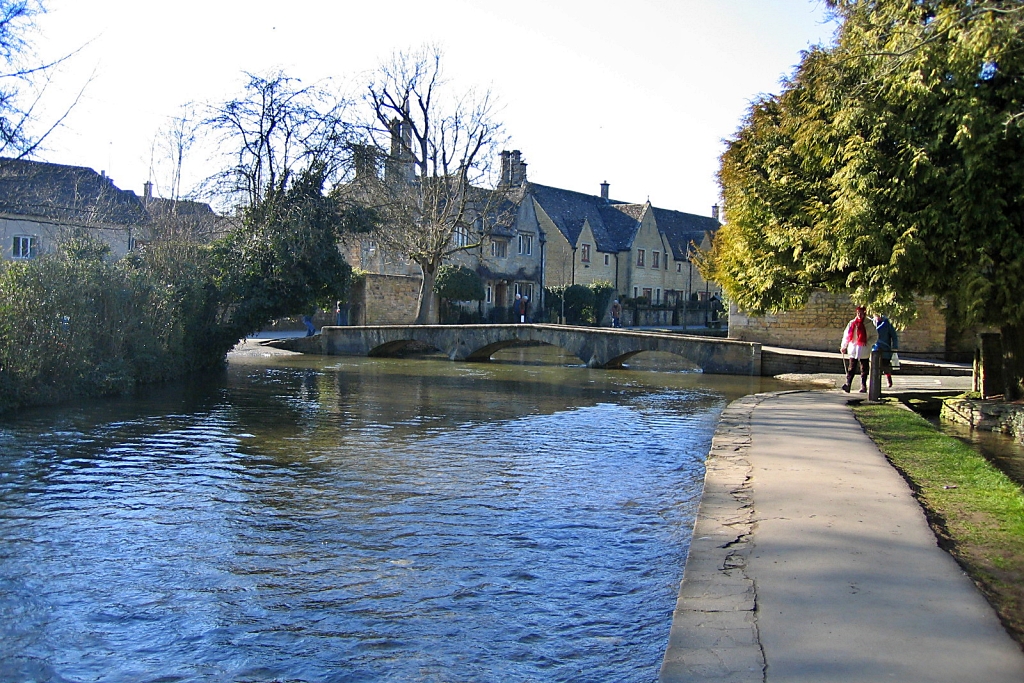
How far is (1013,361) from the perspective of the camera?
15234 millimetres

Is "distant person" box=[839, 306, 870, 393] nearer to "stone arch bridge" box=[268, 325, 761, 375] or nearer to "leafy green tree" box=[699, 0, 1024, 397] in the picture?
"leafy green tree" box=[699, 0, 1024, 397]

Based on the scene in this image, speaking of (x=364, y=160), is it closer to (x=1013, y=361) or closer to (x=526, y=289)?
(x=1013, y=361)

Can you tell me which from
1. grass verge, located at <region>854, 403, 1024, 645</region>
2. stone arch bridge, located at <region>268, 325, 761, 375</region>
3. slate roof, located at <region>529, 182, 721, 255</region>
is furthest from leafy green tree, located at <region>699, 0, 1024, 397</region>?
slate roof, located at <region>529, 182, 721, 255</region>

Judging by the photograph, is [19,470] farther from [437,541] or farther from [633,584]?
[633,584]

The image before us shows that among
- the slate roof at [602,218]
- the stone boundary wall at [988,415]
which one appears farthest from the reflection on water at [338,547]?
the slate roof at [602,218]

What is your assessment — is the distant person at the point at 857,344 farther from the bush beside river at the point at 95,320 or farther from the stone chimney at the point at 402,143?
the stone chimney at the point at 402,143

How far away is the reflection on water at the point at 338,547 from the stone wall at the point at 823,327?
58.1ft

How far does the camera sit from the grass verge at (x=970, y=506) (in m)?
5.46

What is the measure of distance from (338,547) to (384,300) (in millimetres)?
36343

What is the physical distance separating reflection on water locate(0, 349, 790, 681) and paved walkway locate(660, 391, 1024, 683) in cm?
46

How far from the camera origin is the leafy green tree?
13.2 meters

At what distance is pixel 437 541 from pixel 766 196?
12.1 m

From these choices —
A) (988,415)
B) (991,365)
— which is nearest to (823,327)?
(991,365)

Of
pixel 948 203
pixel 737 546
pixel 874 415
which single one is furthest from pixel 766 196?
pixel 737 546
